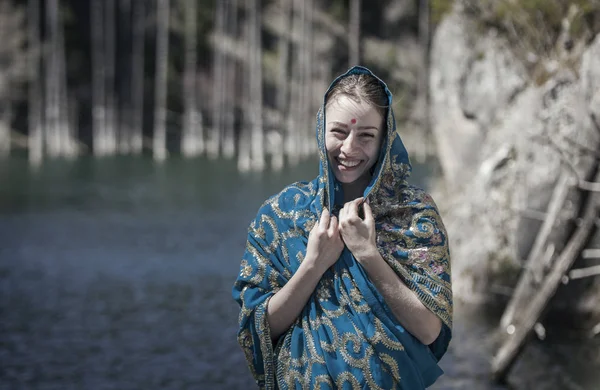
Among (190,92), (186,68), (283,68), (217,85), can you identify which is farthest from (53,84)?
(283,68)

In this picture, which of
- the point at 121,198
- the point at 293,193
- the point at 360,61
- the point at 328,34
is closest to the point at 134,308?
the point at 293,193

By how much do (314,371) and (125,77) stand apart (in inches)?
2294

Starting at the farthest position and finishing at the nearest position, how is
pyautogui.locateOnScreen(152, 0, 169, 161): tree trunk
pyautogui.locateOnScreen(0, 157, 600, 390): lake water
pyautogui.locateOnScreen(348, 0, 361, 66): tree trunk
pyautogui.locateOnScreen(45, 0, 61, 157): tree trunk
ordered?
pyautogui.locateOnScreen(152, 0, 169, 161): tree trunk, pyautogui.locateOnScreen(45, 0, 61, 157): tree trunk, pyautogui.locateOnScreen(348, 0, 361, 66): tree trunk, pyautogui.locateOnScreen(0, 157, 600, 390): lake water

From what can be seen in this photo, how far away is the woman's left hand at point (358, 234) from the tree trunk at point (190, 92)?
49078mm

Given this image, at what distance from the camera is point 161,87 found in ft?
175

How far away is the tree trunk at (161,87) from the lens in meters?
51.4

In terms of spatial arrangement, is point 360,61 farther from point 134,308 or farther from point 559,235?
point 559,235

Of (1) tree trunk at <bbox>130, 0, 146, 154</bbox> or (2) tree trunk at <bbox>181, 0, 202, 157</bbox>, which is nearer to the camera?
(2) tree trunk at <bbox>181, 0, 202, 157</bbox>

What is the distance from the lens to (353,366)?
2.94m

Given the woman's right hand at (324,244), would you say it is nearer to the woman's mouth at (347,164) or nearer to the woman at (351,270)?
the woman at (351,270)

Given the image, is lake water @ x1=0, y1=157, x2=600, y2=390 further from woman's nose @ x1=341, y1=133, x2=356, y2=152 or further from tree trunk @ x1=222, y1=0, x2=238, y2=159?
tree trunk @ x1=222, y1=0, x2=238, y2=159

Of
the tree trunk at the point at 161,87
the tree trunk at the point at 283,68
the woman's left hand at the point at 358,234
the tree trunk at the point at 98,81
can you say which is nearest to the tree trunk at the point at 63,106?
the tree trunk at the point at 98,81

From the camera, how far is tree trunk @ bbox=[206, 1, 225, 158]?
178 ft

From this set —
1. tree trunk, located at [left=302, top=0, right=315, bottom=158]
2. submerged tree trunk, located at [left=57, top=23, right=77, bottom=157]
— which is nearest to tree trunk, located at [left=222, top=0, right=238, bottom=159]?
tree trunk, located at [left=302, top=0, right=315, bottom=158]
